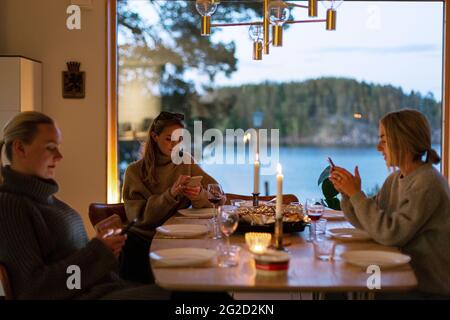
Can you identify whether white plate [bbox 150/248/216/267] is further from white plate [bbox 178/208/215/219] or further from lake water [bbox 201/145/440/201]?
lake water [bbox 201/145/440/201]

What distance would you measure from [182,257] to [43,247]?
48 cm

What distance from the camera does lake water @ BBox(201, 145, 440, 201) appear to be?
16.6 ft

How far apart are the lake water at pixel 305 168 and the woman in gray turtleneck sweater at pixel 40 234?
9.80 ft

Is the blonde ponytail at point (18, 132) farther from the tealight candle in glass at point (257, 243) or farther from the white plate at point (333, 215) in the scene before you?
the white plate at point (333, 215)

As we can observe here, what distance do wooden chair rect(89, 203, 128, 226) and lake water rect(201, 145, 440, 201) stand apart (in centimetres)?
182

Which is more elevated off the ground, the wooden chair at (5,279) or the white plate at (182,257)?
the white plate at (182,257)

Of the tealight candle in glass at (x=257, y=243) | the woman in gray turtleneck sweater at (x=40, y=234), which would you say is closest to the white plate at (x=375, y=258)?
the tealight candle in glass at (x=257, y=243)

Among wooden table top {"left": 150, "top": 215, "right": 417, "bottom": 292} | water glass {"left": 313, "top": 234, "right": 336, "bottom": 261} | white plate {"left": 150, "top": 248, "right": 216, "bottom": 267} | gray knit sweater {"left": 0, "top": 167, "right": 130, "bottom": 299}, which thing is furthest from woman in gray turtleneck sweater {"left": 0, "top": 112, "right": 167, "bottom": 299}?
water glass {"left": 313, "top": 234, "right": 336, "bottom": 261}

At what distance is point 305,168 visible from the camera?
16.7 ft

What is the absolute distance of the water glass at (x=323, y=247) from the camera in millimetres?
1996

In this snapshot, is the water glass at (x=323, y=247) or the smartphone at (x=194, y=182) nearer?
the water glass at (x=323, y=247)

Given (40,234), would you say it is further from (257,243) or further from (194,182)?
(194,182)

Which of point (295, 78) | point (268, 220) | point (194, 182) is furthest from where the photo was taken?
point (295, 78)

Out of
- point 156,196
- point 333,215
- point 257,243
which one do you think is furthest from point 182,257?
point 333,215
